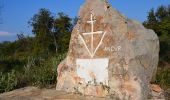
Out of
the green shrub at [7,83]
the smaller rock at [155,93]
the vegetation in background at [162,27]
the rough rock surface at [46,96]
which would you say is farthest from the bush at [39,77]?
the vegetation in background at [162,27]

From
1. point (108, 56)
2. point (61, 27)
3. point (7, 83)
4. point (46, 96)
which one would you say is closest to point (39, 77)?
point (7, 83)

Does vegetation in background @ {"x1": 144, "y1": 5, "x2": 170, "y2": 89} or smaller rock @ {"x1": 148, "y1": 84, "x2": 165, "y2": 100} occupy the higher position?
vegetation in background @ {"x1": 144, "y1": 5, "x2": 170, "y2": 89}

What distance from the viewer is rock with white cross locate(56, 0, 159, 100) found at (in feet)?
25.7

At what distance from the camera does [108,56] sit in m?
8.14

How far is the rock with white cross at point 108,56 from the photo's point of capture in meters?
7.84

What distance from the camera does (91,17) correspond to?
870cm

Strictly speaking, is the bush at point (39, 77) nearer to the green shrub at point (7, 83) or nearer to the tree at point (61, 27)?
the green shrub at point (7, 83)

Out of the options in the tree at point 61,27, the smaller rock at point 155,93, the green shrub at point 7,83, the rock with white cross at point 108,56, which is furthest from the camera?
the tree at point 61,27

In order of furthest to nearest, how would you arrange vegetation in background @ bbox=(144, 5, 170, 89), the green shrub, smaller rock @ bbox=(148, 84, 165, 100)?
1. vegetation in background @ bbox=(144, 5, 170, 89)
2. the green shrub
3. smaller rock @ bbox=(148, 84, 165, 100)

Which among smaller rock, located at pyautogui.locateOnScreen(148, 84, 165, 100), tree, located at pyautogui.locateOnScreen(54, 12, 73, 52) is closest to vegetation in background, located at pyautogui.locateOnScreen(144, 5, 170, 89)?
tree, located at pyautogui.locateOnScreen(54, 12, 73, 52)

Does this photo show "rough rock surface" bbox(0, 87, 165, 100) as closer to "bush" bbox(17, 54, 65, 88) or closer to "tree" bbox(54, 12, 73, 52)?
"bush" bbox(17, 54, 65, 88)

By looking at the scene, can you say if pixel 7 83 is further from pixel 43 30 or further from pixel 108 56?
pixel 43 30

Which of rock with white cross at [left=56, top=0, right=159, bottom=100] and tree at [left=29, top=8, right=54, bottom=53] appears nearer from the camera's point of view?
rock with white cross at [left=56, top=0, right=159, bottom=100]

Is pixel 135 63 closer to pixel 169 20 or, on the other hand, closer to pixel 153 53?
pixel 153 53
